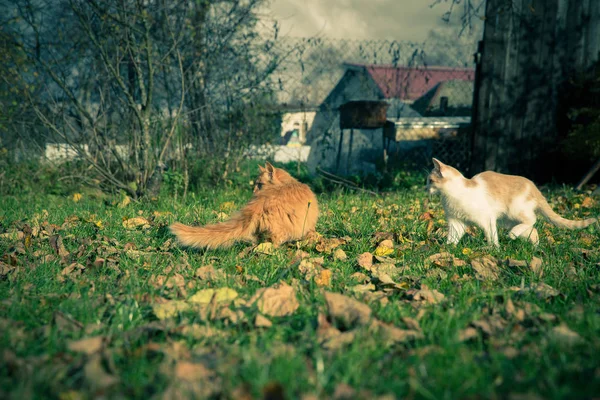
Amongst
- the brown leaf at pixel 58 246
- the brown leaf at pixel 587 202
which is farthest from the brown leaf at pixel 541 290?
the brown leaf at pixel 587 202

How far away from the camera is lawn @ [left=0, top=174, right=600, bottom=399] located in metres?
1.25

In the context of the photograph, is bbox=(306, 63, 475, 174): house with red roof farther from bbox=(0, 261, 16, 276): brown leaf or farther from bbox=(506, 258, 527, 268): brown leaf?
bbox=(0, 261, 16, 276): brown leaf

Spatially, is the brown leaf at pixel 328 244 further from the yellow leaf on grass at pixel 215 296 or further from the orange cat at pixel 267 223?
the yellow leaf on grass at pixel 215 296

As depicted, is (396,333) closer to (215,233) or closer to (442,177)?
(215,233)

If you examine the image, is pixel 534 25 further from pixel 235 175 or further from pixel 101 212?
pixel 101 212

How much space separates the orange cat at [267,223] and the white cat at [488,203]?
3.29 ft

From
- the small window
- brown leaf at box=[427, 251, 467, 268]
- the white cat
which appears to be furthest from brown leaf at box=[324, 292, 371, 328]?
the small window

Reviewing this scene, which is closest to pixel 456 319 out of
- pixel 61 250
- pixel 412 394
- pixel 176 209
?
pixel 412 394

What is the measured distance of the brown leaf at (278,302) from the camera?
181 cm

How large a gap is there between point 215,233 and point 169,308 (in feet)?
2.90

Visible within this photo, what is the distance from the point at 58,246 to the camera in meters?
2.89

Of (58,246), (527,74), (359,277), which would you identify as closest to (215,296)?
(359,277)

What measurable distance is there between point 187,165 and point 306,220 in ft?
11.4

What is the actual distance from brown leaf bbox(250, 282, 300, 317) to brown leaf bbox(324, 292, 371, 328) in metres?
0.18
